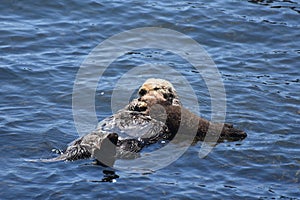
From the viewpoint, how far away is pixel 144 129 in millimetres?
7820

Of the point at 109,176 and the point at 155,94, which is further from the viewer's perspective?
the point at 155,94

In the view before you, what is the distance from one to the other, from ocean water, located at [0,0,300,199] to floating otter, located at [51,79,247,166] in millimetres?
181

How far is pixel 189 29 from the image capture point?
12773 mm

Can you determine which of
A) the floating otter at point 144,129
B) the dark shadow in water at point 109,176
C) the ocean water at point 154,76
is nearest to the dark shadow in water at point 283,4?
the ocean water at point 154,76

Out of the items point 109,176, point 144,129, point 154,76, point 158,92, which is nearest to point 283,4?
point 154,76

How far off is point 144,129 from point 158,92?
838 millimetres

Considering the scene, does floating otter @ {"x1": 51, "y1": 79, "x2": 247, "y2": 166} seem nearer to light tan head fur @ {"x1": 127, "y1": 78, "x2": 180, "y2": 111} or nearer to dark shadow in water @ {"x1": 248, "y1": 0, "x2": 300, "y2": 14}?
light tan head fur @ {"x1": 127, "y1": 78, "x2": 180, "y2": 111}

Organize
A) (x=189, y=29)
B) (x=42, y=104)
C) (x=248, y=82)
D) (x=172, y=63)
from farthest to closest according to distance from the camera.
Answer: (x=189, y=29) → (x=172, y=63) → (x=248, y=82) → (x=42, y=104)

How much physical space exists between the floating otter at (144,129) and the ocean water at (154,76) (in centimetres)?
18

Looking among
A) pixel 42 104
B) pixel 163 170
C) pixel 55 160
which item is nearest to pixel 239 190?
pixel 163 170

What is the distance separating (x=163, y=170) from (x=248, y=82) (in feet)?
12.4

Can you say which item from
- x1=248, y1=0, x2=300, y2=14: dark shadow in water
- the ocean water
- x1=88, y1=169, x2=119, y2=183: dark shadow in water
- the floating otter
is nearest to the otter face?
the floating otter

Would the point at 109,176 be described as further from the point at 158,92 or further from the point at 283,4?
the point at 283,4

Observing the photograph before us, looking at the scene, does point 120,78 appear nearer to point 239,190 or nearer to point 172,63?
point 172,63
